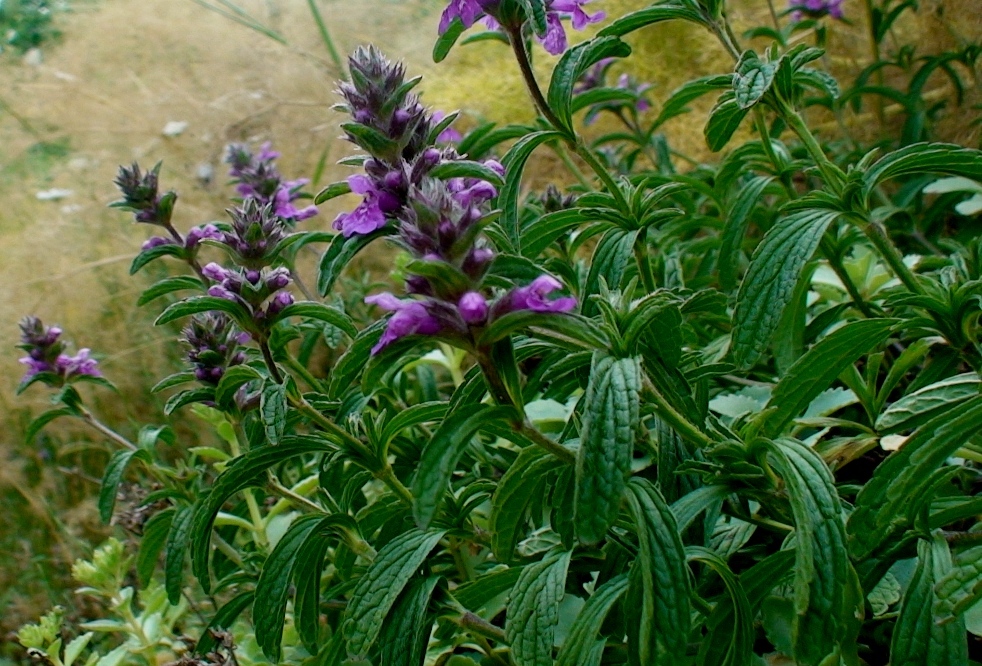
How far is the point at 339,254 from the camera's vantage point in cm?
94

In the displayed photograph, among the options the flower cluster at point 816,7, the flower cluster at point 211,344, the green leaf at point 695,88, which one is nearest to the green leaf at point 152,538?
the flower cluster at point 211,344

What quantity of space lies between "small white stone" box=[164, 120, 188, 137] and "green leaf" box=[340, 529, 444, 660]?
336 centimetres

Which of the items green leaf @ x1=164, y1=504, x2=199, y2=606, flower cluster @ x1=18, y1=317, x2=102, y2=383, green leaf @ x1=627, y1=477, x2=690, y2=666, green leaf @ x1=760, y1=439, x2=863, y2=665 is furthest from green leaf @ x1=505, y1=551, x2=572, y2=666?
flower cluster @ x1=18, y1=317, x2=102, y2=383

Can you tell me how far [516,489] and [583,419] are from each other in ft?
0.60

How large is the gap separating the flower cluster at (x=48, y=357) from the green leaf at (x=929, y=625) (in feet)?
5.15

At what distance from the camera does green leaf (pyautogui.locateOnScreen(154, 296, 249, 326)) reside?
989 millimetres

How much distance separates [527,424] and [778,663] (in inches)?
25.4

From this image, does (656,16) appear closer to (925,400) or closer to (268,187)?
(925,400)

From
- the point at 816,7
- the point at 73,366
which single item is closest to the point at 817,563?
Answer: the point at 73,366

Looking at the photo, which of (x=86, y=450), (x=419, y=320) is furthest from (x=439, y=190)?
(x=86, y=450)

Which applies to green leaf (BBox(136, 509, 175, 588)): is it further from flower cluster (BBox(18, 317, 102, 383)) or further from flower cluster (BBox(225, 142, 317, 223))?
flower cluster (BBox(225, 142, 317, 223))

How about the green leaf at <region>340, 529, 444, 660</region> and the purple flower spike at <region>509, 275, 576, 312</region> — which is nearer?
the purple flower spike at <region>509, 275, 576, 312</region>

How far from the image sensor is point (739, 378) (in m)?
1.60

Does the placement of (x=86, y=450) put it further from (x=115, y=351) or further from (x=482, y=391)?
(x=482, y=391)
